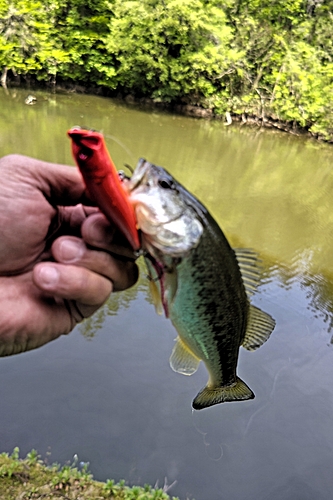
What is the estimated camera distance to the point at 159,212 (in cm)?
162

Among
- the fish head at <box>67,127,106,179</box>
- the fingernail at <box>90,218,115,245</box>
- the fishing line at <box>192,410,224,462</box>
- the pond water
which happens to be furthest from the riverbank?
the fish head at <box>67,127,106,179</box>

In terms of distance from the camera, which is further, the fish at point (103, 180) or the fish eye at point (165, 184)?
the fish eye at point (165, 184)

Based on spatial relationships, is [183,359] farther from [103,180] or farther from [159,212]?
[103,180]

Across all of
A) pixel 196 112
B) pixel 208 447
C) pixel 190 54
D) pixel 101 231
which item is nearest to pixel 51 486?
pixel 208 447

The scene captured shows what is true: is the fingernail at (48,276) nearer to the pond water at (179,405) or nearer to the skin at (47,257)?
the skin at (47,257)

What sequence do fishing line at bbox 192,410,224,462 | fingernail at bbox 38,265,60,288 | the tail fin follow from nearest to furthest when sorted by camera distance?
fingernail at bbox 38,265,60,288, the tail fin, fishing line at bbox 192,410,224,462

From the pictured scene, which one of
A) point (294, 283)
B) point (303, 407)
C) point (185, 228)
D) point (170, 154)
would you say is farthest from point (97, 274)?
point (170, 154)

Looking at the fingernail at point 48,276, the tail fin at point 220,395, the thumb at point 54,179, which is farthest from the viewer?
the tail fin at point 220,395

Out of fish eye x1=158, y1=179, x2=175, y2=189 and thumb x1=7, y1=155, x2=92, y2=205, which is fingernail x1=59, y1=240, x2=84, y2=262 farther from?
fish eye x1=158, y1=179, x2=175, y2=189

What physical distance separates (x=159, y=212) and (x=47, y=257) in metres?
0.75

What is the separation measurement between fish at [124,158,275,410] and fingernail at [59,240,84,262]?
0.33 m

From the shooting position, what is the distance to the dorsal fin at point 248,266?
198cm

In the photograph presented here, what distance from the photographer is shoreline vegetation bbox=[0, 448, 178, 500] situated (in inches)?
129

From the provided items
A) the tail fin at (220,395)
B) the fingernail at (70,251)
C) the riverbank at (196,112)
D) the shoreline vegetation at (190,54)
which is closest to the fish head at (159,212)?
the fingernail at (70,251)
